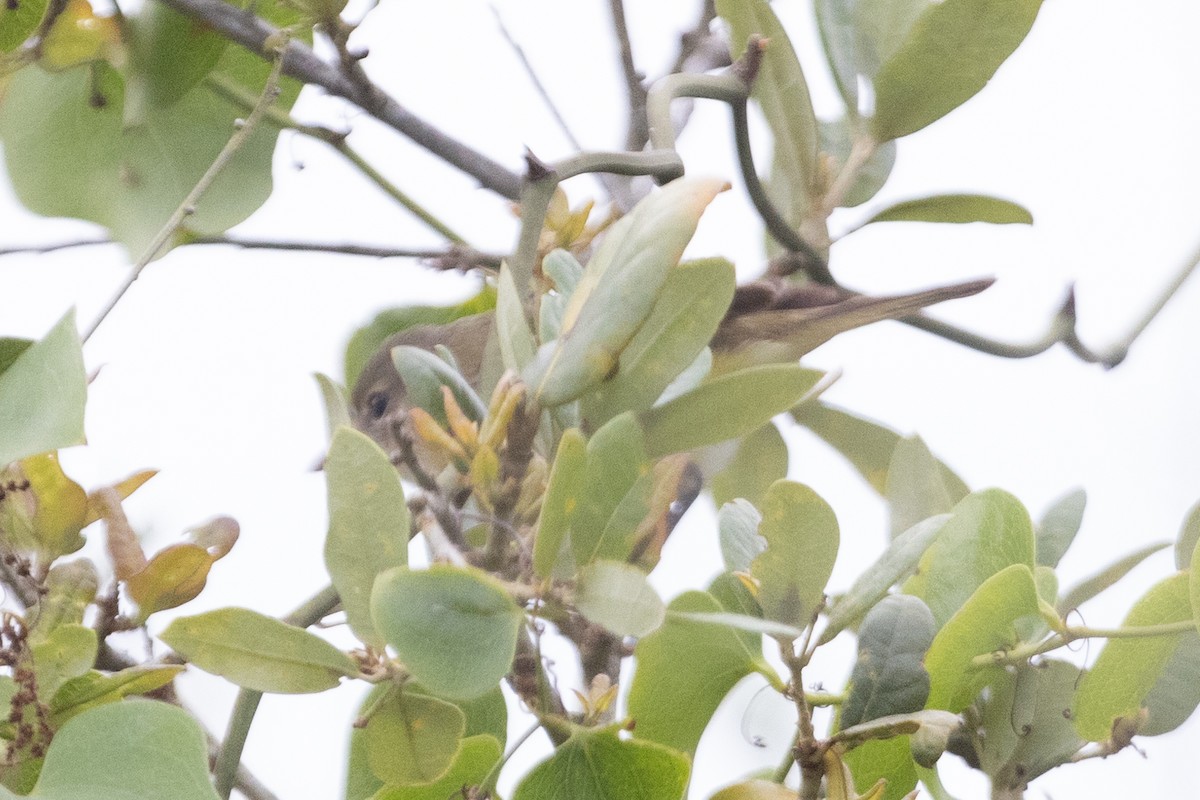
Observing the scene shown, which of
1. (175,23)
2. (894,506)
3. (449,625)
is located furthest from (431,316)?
(449,625)

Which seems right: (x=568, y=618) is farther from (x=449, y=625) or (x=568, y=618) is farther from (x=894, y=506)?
(x=894, y=506)

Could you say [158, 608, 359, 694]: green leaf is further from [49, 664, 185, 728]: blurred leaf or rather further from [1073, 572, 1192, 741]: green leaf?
[1073, 572, 1192, 741]: green leaf

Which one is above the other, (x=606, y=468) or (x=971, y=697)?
(x=606, y=468)

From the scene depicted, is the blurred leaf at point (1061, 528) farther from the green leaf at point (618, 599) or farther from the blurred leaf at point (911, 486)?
the green leaf at point (618, 599)

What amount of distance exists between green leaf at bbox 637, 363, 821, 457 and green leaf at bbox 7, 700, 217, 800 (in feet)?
0.73

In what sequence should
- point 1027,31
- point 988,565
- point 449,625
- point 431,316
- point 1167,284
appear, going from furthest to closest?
point 1167,284
point 431,316
point 1027,31
point 988,565
point 449,625

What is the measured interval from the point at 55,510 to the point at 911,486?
0.41m

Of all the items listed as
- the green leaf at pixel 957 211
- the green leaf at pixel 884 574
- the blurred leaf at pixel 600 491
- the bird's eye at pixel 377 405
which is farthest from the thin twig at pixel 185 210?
the bird's eye at pixel 377 405

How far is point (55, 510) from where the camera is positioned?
0.59 meters

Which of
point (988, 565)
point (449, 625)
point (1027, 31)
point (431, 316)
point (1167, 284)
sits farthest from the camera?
point (1167, 284)

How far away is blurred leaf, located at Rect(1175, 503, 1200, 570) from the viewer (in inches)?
24.1

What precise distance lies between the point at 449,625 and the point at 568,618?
0.09 m

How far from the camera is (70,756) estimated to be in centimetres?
48

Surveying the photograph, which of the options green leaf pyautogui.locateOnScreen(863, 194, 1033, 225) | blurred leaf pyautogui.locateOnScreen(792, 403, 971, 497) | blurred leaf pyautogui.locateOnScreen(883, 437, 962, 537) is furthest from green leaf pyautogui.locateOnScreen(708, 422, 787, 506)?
blurred leaf pyautogui.locateOnScreen(883, 437, 962, 537)
